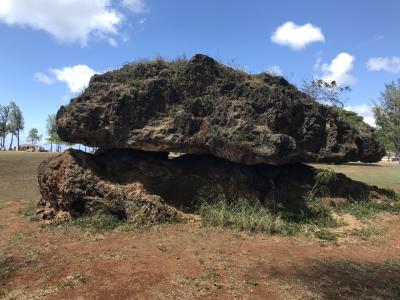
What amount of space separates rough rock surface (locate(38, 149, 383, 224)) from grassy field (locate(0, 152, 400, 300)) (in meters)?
0.90

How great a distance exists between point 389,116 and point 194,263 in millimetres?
31984

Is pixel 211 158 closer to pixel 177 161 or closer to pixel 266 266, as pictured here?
pixel 177 161

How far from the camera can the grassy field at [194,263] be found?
695 cm

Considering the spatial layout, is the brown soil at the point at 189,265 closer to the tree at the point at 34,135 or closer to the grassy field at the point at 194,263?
the grassy field at the point at 194,263

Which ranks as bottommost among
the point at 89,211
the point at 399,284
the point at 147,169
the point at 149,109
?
the point at 399,284

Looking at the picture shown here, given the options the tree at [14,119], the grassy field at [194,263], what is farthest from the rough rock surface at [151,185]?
the tree at [14,119]

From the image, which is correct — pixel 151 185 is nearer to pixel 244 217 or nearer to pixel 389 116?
pixel 244 217

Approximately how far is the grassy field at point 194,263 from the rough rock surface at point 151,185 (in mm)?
899

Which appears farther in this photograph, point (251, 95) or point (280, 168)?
point (280, 168)

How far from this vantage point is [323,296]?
6852 mm

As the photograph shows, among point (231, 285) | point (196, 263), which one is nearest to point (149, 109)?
point (196, 263)

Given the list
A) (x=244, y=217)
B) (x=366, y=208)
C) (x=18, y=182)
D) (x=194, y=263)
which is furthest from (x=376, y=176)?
(x=194, y=263)

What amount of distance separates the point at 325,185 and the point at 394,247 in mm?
3881

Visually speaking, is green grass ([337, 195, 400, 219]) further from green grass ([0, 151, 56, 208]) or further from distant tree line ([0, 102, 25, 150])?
distant tree line ([0, 102, 25, 150])
